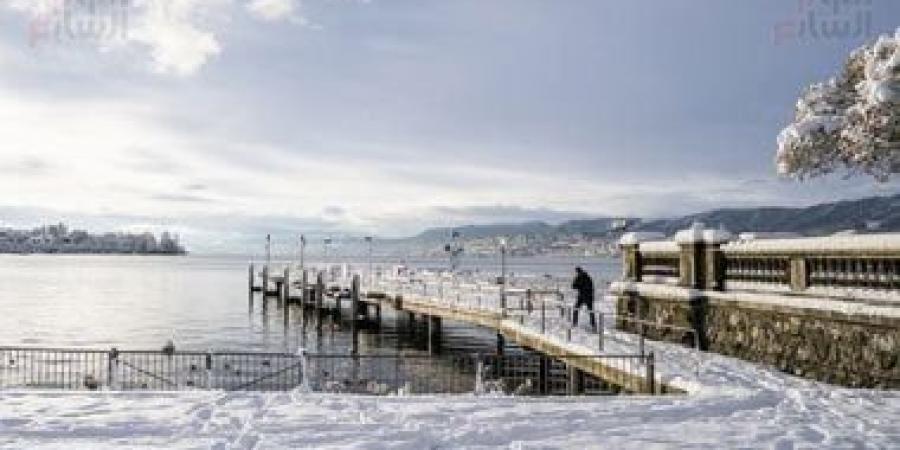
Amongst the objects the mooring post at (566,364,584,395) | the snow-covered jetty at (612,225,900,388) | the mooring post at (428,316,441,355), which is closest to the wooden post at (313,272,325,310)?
the mooring post at (428,316,441,355)

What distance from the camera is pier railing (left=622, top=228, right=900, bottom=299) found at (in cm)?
1742

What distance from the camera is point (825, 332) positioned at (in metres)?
19.0

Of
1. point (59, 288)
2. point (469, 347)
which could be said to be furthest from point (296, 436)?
point (59, 288)

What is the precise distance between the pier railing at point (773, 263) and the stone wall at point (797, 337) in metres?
0.48

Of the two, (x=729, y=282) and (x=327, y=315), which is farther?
(x=327, y=315)

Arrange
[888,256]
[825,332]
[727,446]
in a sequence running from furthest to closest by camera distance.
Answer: [825,332] → [888,256] → [727,446]

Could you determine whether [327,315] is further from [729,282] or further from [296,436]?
[296,436]

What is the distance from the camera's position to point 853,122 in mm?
24281

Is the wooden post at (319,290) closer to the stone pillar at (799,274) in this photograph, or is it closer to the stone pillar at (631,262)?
the stone pillar at (631,262)

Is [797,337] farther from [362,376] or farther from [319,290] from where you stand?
[319,290]

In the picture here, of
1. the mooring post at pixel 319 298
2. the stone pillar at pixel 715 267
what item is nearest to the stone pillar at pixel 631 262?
the stone pillar at pixel 715 267

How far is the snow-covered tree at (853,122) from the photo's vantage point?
71.3 ft

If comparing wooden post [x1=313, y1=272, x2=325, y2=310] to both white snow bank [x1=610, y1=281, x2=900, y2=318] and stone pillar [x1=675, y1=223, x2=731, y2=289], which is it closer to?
white snow bank [x1=610, y1=281, x2=900, y2=318]

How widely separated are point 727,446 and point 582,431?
72.2 inches
